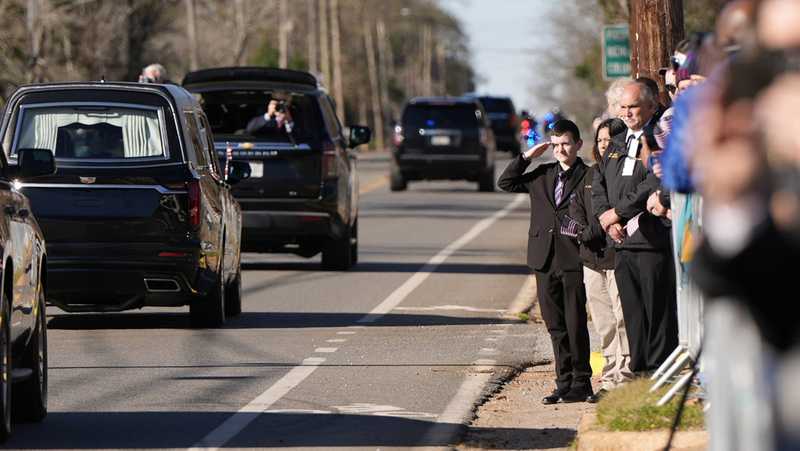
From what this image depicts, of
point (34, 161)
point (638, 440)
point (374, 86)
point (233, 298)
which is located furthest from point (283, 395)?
point (374, 86)

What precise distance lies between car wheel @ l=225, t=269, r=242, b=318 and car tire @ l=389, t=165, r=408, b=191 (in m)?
24.5

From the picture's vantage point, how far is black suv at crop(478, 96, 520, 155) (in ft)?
195

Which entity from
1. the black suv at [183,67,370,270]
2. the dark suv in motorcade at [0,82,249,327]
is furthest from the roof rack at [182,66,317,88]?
the dark suv in motorcade at [0,82,249,327]

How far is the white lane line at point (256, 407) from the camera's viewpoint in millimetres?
8984

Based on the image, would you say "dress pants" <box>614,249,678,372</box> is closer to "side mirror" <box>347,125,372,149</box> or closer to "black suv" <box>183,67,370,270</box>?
"black suv" <box>183,67,370,270</box>

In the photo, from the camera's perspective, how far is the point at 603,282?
10.5 m

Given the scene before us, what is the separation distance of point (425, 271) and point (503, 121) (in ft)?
130

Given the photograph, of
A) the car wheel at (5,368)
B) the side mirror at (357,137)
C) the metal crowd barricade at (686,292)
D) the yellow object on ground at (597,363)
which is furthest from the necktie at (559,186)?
the side mirror at (357,137)

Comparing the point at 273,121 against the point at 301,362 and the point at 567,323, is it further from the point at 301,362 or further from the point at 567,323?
the point at 567,323

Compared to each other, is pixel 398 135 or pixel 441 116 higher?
pixel 441 116

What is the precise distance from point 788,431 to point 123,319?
1167 centimetres

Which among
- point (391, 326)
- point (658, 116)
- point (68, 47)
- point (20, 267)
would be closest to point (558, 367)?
point (658, 116)

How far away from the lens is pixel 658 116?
1003 cm

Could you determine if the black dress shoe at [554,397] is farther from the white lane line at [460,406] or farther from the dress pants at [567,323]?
the white lane line at [460,406]
